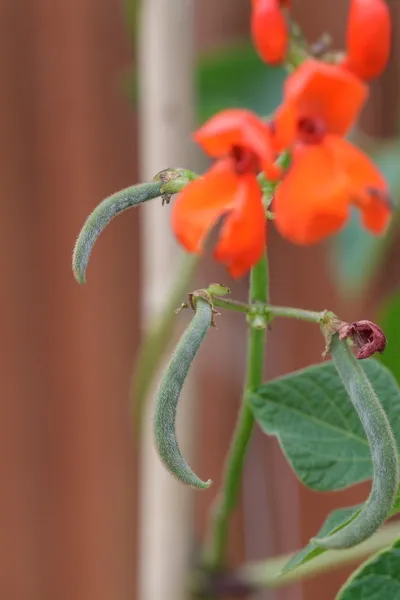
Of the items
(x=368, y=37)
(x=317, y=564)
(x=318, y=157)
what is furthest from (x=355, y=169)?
(x=317, y=564)

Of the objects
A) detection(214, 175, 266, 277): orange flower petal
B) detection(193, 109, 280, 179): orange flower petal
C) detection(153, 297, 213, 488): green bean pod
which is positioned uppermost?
detection(193, 109, 280, 179): orange flower petal

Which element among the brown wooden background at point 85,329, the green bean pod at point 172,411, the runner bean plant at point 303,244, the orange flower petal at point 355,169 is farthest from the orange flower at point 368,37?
the brown wooden background at point 85,329

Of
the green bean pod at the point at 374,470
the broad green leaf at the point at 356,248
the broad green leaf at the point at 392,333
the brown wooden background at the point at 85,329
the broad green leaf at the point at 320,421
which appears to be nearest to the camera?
the green bean pod at the point at 374,470

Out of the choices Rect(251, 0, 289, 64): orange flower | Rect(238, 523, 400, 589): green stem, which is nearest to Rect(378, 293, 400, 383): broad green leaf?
Rect(238, 523, 400, 589): green stem

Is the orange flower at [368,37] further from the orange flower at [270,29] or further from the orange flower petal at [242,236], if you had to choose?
the orange flower petal at [242,236]

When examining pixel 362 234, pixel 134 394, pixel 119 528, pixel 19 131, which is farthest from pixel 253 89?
pixel 119 528

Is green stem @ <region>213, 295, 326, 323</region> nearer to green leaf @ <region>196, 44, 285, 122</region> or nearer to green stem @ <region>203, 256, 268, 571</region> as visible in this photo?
green stem @ <region>203, 256, 268, 571</region>

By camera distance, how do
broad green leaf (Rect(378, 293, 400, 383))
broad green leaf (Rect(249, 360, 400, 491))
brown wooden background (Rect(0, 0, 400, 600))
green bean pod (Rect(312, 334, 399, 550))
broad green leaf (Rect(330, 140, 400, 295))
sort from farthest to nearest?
brown wooden background (Rect(0, 0, 400, 600)) < broad green leaf (Rect(330, 140, 400, 295)) < broad green leaf (Rect(378, 293, 400, 383)) < broad green leaf (Rect(249, 360, 400, 491)) < green bean pod (Rect(312, 334, 399, 550))
